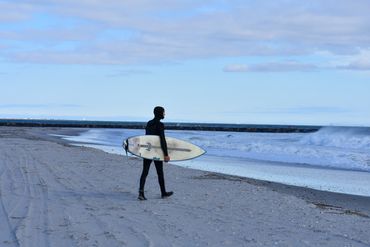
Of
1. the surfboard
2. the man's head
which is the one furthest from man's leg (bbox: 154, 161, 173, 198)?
the man's head

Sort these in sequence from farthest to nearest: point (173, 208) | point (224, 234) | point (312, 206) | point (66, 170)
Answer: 1. point (66, 170)
2. point (312, 206)
3. point (173, 208)
4. point (224, 234)

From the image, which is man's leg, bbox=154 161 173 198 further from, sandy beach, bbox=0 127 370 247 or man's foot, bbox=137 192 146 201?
man's foot, bbox=137 192 146 201

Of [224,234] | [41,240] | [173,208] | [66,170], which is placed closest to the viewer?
[41,240]

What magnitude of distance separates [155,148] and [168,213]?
2134 mm

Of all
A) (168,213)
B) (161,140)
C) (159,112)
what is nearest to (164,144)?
(161,140)

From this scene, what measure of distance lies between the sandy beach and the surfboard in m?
0.82

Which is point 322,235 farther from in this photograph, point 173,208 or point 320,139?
point 320,139

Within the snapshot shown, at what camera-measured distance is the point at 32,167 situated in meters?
16.8

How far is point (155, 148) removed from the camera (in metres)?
11.6

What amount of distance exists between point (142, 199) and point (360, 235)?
4.41m

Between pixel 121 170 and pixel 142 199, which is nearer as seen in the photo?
pixel 142 199

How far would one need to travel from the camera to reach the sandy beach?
7.64m

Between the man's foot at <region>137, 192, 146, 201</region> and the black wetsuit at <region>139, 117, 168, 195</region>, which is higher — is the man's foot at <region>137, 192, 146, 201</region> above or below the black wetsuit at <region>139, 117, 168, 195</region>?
below

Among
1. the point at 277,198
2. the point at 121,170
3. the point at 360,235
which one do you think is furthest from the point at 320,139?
the point at 360,235
